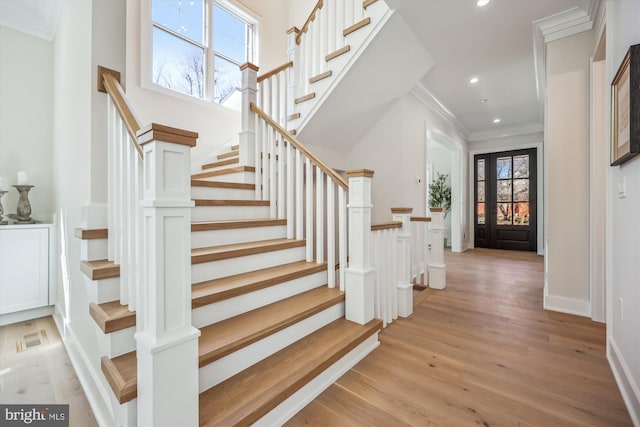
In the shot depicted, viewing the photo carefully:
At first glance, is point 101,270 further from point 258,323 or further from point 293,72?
point 293,72

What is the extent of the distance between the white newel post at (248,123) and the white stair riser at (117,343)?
2.04 meters

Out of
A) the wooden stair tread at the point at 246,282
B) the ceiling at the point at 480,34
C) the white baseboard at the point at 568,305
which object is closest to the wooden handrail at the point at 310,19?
the ceiling at the point at 480,34

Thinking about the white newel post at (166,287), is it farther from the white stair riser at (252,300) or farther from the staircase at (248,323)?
the white stair riser at (252,300)

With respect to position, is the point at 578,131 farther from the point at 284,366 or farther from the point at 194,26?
the point at 194,26

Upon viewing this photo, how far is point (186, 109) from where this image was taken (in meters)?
3.64

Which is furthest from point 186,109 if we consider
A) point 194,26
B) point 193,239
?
point 193,239

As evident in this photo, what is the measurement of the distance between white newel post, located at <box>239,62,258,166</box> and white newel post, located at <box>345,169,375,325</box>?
1410 millimetres

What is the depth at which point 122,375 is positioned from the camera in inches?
43.3

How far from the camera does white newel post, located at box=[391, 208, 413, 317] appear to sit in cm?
252

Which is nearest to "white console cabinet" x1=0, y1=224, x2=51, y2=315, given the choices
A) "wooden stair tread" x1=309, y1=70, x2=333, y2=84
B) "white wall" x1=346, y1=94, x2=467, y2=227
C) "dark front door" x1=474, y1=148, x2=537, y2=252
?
"wooden stair tread" x1=309, y1=70, x2=333, y2=84

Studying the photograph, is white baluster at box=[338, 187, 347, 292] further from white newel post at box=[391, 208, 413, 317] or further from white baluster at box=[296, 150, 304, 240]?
white newel post at box=[391, 208, 413, 317]

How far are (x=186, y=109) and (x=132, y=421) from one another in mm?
3492

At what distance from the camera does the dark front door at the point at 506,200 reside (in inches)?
244

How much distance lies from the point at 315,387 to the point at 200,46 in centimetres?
432
